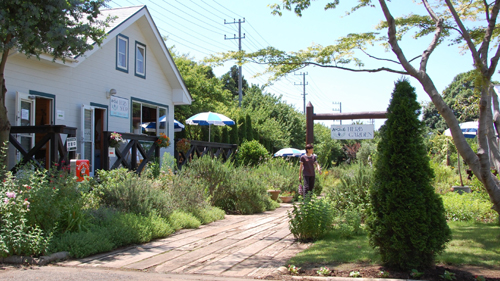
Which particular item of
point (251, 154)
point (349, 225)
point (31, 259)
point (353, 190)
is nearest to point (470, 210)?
point (353, 190)

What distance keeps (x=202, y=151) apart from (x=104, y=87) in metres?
4.88

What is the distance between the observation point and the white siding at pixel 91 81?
10.8m

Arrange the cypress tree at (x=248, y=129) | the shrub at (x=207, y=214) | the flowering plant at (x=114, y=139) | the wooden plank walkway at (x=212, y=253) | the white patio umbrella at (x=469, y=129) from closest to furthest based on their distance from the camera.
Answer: the wooden plank walkway at (x=212, y=253) < the shrub at (x=207, y=214) < the flowering plant at (x=114, y=139) < the white patio umbrella at (x=469, y=129) < the cypress tree at (x=248, y=129)

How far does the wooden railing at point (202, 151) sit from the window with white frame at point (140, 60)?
2.92 meters

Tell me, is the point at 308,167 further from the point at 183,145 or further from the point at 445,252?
the point at 183,145

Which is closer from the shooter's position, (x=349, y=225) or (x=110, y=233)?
(x=110, y=233)

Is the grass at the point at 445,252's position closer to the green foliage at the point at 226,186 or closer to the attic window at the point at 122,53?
the green foliage at the point at 226,186

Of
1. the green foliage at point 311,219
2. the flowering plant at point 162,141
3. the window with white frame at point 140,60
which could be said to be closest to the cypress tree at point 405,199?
the green foliage at point 311,219

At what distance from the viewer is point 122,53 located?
1478cm

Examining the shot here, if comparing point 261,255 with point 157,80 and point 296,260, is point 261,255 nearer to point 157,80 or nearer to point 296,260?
point 296,260

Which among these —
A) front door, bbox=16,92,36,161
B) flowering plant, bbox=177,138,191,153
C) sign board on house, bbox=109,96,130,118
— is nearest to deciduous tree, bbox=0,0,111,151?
front door, bbox=16,92,36,161

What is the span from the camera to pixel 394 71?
7281mm

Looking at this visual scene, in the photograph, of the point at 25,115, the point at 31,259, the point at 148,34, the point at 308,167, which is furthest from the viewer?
the point at 148,34

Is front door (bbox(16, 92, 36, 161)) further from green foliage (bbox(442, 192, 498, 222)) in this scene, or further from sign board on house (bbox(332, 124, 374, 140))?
green foliage (bbox(442, 192, 498, 222))
